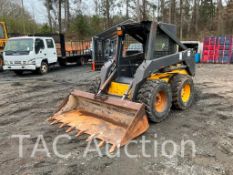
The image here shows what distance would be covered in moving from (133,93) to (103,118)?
76 cm

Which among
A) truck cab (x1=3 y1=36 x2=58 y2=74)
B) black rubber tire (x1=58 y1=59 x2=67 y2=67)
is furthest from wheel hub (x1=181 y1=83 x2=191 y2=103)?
black rubber tire (x1=58 y1=59 x2=67 y2=67)

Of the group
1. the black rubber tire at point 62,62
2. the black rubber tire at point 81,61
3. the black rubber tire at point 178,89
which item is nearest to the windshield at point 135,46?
the black rubber tire at point 178,89

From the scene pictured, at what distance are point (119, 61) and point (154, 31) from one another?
116cm

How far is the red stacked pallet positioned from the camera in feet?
51.7

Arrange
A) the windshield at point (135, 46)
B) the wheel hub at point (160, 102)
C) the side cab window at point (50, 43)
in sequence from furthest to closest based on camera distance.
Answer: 1. the side cab window at point (50, 43)
2. the windshield at point (135, 46)
3. the wheel hub at point (160, 102)

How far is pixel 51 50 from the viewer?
13750 millimetres

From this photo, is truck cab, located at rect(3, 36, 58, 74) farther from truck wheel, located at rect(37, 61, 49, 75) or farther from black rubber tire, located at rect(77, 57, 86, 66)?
black rubber tire, located at rect(77, 57, 86, 66)

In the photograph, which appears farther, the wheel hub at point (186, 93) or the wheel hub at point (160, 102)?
the wheel hub at point (186, 93)

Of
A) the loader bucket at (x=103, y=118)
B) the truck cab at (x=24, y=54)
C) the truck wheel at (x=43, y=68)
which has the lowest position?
the loader bucket at (x=103, y=118)

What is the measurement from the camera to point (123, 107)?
175 inches

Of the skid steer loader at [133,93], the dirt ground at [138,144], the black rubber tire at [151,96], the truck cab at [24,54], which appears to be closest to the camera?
the dirt ground at [138,144]

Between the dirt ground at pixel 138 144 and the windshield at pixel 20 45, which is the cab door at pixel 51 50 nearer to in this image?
the windshield at pixel 20 45

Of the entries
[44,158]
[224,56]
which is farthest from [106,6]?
[44,158]

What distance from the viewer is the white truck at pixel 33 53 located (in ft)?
39.4
